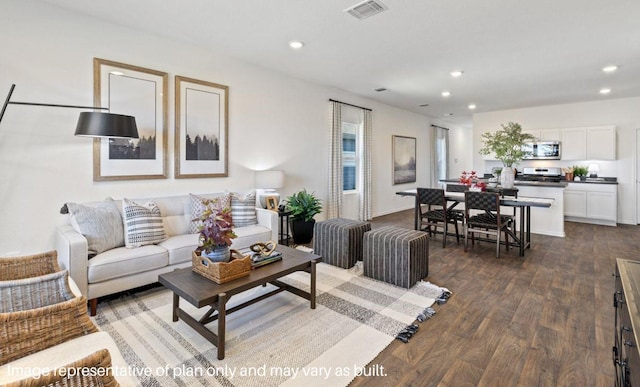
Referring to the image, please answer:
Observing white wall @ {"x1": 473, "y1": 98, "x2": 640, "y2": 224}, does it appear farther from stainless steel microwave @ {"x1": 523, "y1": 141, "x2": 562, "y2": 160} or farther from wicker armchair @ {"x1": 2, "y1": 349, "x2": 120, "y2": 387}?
wicker armchair @ {"x1": 2, "y1": 349, "x2": 120, "y2": 387}

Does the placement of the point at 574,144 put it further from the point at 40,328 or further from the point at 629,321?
the point at 40,328

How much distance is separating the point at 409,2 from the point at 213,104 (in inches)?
107

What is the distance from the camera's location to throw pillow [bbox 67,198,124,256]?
109 inches

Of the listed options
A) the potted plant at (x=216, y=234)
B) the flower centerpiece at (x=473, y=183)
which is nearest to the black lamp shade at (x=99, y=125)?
the potted plant at (x=216, y=234)

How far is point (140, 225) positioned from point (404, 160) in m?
6.74

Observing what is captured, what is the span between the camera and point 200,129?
4.10 m

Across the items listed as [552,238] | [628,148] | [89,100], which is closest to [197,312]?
[89,100]

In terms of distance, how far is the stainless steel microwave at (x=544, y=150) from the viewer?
23.5ft

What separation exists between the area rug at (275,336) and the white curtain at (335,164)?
289cm

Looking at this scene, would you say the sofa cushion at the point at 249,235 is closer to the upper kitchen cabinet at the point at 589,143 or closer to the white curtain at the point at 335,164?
the white curtain at the point at 335,164

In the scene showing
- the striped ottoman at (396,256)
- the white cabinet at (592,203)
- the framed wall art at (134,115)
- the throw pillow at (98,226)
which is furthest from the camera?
the white cabinet at (592,203)

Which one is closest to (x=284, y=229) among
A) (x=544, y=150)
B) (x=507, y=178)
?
(x=507, y=178)

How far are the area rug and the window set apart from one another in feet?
12.0

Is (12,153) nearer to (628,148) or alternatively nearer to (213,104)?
(213,104)
